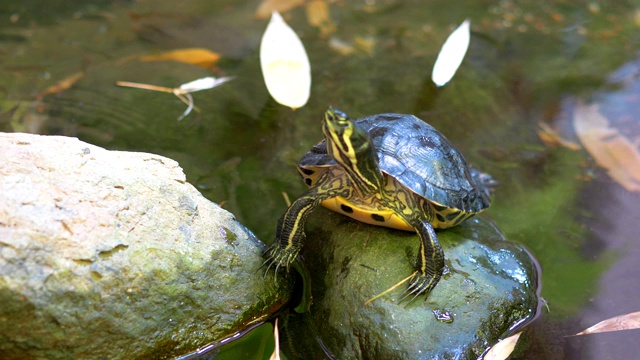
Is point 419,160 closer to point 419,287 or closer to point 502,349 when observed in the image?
point 419,287

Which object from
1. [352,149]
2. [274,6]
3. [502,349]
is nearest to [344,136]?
[352,149]

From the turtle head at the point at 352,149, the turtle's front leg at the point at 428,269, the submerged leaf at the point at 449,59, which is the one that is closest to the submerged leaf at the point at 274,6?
the submerged leaf at the point at 449,59

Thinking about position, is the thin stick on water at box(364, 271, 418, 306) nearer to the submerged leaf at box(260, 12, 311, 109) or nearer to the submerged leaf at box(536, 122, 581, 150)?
the submerged leaf at box(260, 12, 311, 109)

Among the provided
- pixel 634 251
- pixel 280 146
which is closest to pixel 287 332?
pixel 280 146

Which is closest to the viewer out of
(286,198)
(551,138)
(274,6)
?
(286,198)

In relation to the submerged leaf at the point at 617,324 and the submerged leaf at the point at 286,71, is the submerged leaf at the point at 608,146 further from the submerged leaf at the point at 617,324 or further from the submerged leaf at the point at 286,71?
the submerged leaf at the point at 286,71

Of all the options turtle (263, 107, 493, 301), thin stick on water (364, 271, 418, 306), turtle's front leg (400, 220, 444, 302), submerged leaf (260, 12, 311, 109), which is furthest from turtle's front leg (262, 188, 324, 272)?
submerged leaf (260, 12, 311, 109)

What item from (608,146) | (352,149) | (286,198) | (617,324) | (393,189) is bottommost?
(286,198)
